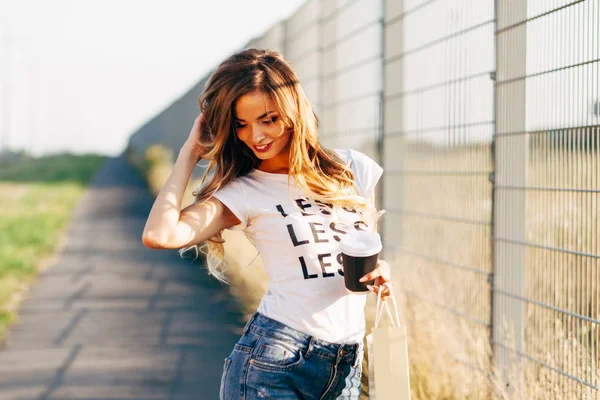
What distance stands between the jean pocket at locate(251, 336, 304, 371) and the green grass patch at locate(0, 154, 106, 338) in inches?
189

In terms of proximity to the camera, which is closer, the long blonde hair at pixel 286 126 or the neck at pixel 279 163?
the long blonde hair at pixel 286 126

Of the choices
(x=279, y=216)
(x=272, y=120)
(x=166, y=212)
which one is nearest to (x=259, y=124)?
(x=272, y=120)

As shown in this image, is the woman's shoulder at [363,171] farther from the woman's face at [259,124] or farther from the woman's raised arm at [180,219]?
the woman's raised arm at [180,219]

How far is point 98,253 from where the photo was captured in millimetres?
10695

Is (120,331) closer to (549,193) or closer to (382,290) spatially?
(549,193)

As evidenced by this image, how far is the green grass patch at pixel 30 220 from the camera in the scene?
876cm

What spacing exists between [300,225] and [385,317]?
2266 mm

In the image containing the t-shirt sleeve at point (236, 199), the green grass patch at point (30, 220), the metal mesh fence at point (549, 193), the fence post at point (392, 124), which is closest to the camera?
the t-shirt sleeve at point (236, 199)

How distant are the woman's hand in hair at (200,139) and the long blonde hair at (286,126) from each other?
3cm

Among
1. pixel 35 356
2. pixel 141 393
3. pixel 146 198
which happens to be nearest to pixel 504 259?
pixel 141 393

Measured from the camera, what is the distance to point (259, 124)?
256 centimetres

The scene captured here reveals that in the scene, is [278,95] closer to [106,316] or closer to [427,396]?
[427,396]

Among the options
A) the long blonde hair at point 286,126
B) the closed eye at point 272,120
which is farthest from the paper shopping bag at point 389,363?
the closed eye at point 272,120

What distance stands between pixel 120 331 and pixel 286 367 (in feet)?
15.1
